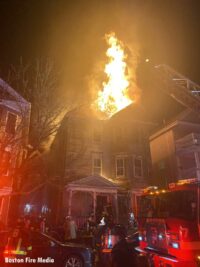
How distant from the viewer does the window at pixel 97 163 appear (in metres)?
23.3

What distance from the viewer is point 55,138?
97.4 ft

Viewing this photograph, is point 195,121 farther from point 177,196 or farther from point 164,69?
point 177,196

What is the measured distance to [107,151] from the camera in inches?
968

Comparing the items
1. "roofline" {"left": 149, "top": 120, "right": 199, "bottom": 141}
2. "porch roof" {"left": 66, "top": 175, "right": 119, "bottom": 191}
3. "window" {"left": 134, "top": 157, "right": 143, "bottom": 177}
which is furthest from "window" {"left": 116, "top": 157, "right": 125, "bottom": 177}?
"roofline" {"left": 149, "top": 120, "right": 199, "bottom": 141}

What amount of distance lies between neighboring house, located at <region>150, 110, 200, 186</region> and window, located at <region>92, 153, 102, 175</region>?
6.23 m

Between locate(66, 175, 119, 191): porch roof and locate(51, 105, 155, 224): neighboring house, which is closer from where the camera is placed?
locate(66, 175, 119, 191): porch roof

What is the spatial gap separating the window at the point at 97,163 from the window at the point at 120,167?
1857 mm

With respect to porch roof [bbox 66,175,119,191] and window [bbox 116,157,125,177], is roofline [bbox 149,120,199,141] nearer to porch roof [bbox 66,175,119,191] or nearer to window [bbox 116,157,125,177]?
window [bbox 116,157,125,177]

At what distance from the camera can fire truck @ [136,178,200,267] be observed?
20.1ft

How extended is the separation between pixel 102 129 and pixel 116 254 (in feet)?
70.5

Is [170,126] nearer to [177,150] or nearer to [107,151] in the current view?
[177,150]

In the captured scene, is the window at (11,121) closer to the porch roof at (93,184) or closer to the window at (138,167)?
the porch roof at (93,184)

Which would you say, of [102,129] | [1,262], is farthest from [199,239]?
[102,129]

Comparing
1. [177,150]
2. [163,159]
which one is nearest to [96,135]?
[163,159]
